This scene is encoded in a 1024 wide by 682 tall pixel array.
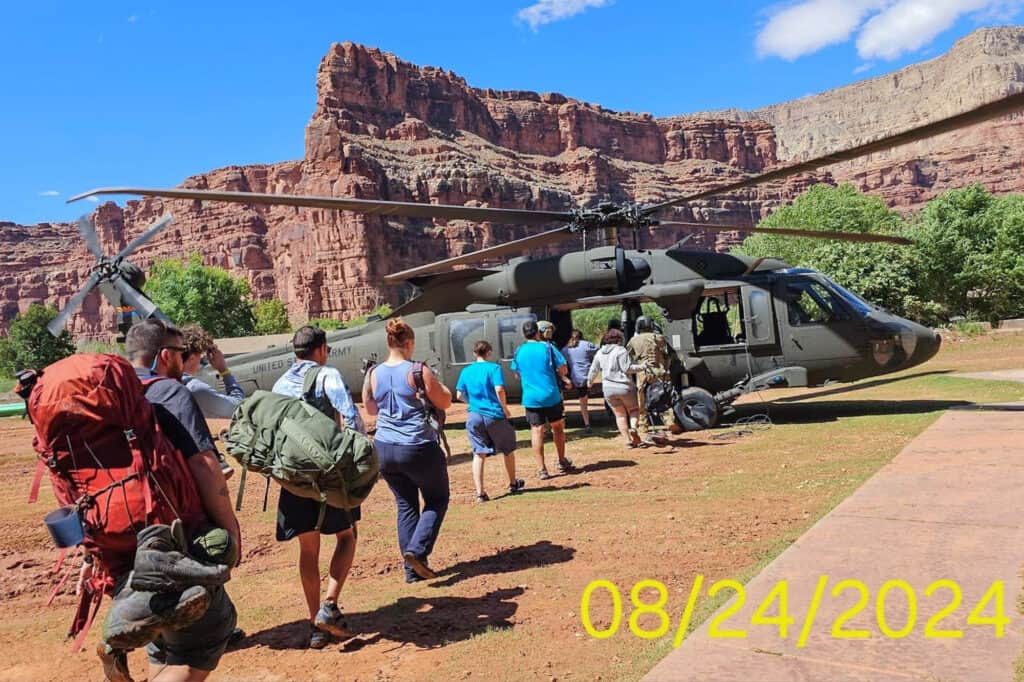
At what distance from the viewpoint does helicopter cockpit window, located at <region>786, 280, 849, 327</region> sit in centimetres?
1057

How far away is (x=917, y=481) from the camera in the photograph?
557cm

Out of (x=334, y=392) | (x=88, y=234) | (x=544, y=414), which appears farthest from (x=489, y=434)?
(x=88, y=234)

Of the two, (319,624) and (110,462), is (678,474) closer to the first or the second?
(319,624)

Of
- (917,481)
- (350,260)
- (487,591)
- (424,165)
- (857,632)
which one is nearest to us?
(857,632)

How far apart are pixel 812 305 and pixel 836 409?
79.7 inches

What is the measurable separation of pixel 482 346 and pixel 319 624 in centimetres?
350

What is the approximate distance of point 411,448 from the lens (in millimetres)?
4676

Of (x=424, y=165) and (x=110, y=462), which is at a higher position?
(x=424, y=165)

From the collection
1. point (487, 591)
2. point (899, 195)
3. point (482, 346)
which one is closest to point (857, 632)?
point (487, 591)

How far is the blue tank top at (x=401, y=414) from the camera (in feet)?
15.4

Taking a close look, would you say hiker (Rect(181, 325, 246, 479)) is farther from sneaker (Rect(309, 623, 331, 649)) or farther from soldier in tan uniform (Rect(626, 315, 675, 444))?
soldier in tan uniform (Rect(626, 315, 675, 444))

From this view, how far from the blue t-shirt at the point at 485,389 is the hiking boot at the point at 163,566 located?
457 centimetres

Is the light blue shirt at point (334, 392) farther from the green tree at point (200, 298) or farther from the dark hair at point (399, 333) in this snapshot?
the green tree at point (200, 298)

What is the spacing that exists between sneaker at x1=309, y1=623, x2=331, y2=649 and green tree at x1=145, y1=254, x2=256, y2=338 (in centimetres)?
6275
